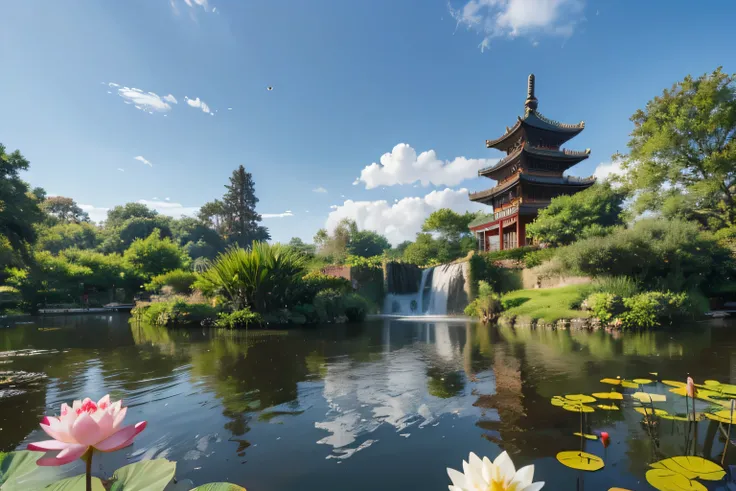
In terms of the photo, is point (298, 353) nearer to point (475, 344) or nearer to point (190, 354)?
point (190, 354)

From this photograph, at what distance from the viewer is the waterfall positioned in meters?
21.8

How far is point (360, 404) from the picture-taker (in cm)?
479

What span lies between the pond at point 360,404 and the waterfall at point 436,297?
11832 mm

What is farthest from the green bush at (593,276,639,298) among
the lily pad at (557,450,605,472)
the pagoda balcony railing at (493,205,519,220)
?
the pagoda balcony railing at (493,205,519,220)

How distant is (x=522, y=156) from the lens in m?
29.0

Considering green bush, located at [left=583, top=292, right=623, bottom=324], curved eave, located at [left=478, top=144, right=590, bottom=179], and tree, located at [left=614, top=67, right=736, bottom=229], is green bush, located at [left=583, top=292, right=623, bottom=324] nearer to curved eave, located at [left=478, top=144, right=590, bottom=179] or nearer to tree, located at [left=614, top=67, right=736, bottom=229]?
tree, located at [left=614, top=67, right=736, bottom=229]

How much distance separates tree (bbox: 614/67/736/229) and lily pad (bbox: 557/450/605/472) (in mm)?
21392

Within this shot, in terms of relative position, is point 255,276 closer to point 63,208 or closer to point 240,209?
point 240,209

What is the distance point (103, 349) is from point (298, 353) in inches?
203

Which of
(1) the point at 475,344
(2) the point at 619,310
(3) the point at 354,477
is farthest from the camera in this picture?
(2) the point at 619,310

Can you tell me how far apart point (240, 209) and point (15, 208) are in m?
35.6

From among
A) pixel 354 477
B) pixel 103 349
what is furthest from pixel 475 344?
pixel 103 349

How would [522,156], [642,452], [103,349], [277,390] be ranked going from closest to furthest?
[642,452] < [277,390] < [103,349] < [522,156]

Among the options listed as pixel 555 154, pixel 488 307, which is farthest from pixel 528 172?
pixel 488 307
